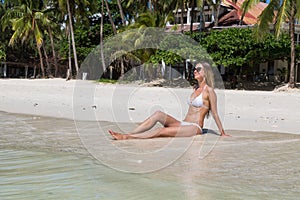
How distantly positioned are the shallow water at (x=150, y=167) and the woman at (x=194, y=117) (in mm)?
149

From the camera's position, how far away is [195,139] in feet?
21.3

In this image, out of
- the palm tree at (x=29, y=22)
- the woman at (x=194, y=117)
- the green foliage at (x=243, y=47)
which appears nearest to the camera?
the woman at (x=194, y=117)

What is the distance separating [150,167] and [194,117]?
2.04m

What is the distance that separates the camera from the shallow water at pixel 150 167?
380 cm

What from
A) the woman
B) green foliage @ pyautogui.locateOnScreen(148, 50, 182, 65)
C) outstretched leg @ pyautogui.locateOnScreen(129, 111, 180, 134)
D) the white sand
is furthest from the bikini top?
green foliage @ pyautogui.locateOnScreen(148, 50, 182, 65)

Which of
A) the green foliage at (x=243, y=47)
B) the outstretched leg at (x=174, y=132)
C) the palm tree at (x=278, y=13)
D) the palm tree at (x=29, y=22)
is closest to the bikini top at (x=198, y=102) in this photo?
the outstretched leg at (x=174, y=132)

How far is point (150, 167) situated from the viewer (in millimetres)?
4809

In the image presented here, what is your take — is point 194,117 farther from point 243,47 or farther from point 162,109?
point 243,47

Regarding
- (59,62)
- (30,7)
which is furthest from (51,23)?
(59,62)

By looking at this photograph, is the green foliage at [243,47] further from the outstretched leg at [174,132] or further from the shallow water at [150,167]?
the outstretched leg at [174,132]

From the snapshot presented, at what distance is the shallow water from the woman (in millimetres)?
149

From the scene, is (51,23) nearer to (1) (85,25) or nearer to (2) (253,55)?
(1) (85,25)

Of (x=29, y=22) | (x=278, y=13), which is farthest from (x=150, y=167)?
(x=29, y=22)

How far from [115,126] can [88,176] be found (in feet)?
15.0
